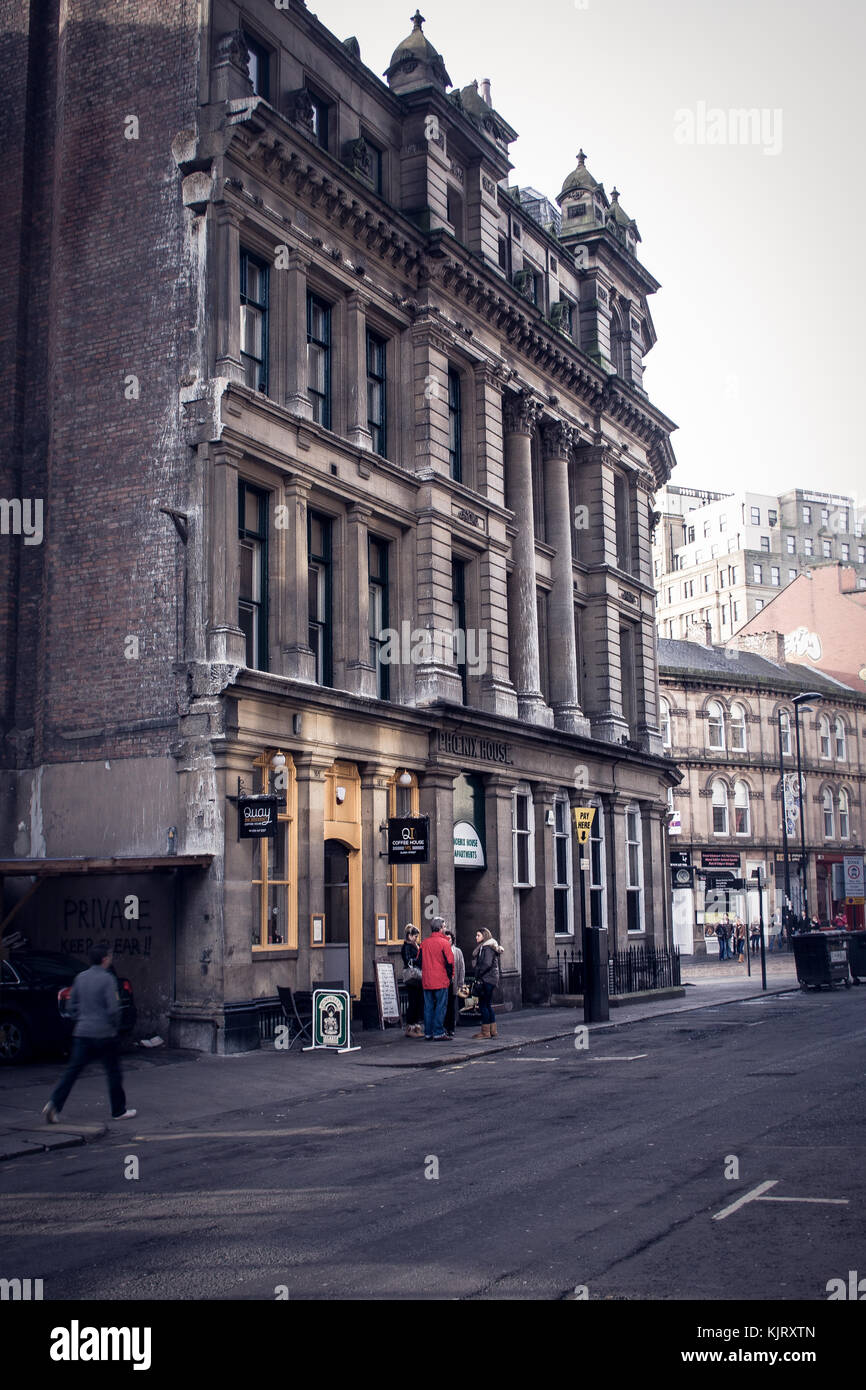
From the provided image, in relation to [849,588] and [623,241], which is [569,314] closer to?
[623,241]

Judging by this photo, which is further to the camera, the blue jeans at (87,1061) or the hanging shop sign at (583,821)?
the hanging shop sign at (583,821)

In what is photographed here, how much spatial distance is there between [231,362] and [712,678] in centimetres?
4485

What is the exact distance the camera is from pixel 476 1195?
380 inches

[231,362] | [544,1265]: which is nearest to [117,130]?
[231,362]

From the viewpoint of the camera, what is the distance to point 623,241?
135ft

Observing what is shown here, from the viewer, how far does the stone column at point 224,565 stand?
2170 cm

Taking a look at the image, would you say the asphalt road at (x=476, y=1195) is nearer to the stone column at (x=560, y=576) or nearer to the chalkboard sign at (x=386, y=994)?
the chalkboard sign at (x=386, y=994)

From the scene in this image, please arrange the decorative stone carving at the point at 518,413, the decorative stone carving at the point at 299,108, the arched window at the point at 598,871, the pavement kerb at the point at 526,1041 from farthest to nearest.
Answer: the arched window at the point at 598,871, the decorative stone carving at the point at 518,413, the decorative stone carving at the point at 299,108, the pavement kerb at the point at 526,1041

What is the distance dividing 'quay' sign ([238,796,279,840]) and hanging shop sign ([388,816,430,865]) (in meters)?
4.25

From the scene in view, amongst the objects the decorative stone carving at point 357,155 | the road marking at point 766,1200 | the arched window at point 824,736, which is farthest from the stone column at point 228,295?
the arched window at point 824,736

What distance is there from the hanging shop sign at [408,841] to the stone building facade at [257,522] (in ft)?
1.96

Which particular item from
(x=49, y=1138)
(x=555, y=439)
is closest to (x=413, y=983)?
(x=49, y=1138)

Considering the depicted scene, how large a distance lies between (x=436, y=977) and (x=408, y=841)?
11.4 feet
